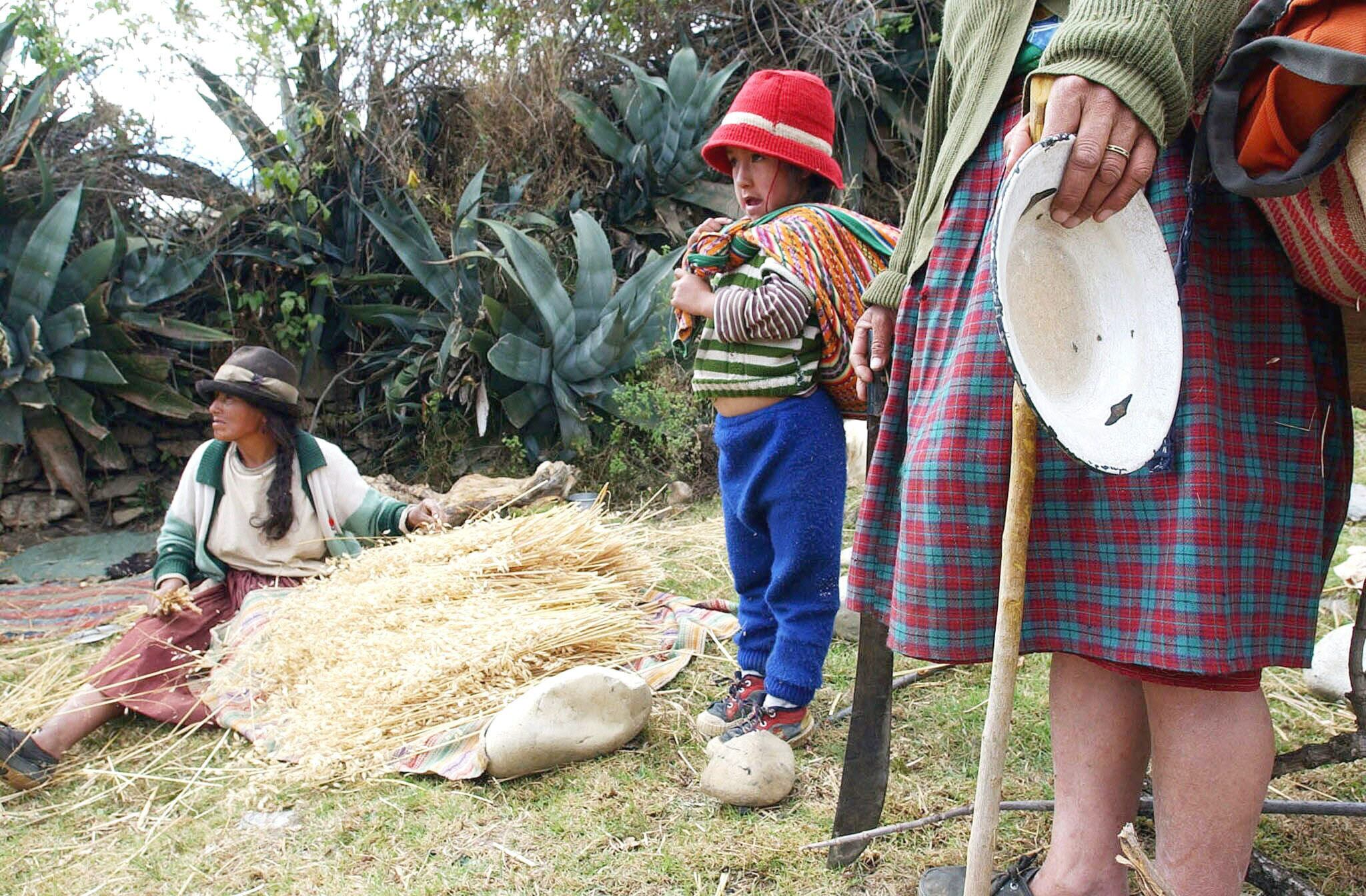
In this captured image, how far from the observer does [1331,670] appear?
2303mm

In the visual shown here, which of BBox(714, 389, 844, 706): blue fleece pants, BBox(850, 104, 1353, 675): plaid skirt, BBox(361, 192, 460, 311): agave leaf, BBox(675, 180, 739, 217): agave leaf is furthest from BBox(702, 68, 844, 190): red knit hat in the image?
BBox(675, 180, 739, 217): agave leaf

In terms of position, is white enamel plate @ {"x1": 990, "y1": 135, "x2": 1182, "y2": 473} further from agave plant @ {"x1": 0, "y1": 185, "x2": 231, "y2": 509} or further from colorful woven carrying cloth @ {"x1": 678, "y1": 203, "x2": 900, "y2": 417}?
agave plant @ {"x1": 0, "y1": 185, "x2": 231, "y2": 509}

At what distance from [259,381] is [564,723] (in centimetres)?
176

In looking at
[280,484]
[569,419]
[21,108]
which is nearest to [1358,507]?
[569,419]

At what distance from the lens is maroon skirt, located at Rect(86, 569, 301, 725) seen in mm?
2998

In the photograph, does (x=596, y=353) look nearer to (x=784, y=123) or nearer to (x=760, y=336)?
(x=784, y=123)

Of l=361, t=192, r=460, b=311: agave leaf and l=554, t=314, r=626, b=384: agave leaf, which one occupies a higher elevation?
l=361, t=192, r=460, b=311: agave leaf

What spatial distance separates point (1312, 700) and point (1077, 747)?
1.38 meters

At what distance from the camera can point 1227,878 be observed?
3.93ft

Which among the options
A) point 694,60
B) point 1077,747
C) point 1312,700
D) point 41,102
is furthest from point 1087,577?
point 41,102

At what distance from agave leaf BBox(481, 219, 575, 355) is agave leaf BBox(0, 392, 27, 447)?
2621 millimetres

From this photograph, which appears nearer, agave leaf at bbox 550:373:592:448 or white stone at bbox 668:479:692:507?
white stone at bbox 668:479:692:507

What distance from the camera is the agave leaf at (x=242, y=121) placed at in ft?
20.5

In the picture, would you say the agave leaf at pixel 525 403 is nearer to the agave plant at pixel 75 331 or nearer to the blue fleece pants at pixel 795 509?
the agave plant at pixel 75 331
